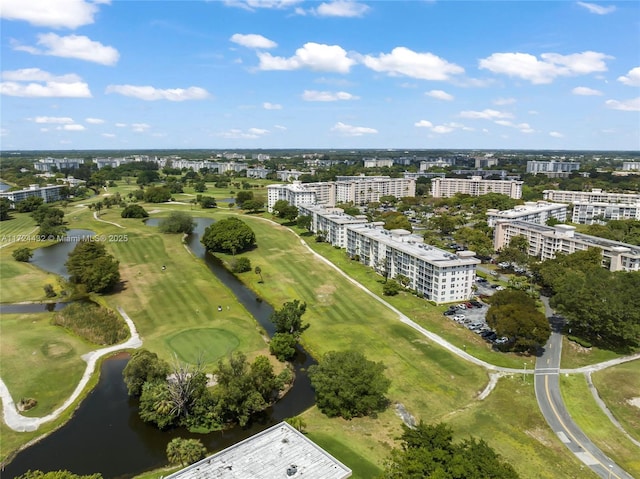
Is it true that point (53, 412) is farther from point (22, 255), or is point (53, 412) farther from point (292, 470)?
point (22, 255)

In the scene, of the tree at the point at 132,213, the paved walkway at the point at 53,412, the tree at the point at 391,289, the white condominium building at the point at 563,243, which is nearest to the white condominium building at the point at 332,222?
the tree at the point at 391,289

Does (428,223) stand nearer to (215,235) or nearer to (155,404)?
(215,235)

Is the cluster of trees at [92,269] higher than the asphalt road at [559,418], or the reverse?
the cluster of trees at [92,269]

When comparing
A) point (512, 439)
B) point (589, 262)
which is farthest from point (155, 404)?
point (589, 262)

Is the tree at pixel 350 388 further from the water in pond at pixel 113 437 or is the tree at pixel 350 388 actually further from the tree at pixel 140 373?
the tree at pixel 140 373

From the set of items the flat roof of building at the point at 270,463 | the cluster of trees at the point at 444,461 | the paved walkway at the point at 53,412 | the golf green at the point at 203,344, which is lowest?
the paved walkway at the point at 53,412

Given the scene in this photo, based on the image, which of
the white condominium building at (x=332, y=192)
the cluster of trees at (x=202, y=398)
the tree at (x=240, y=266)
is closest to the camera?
the cluster of trees at (x=202, y=398)
